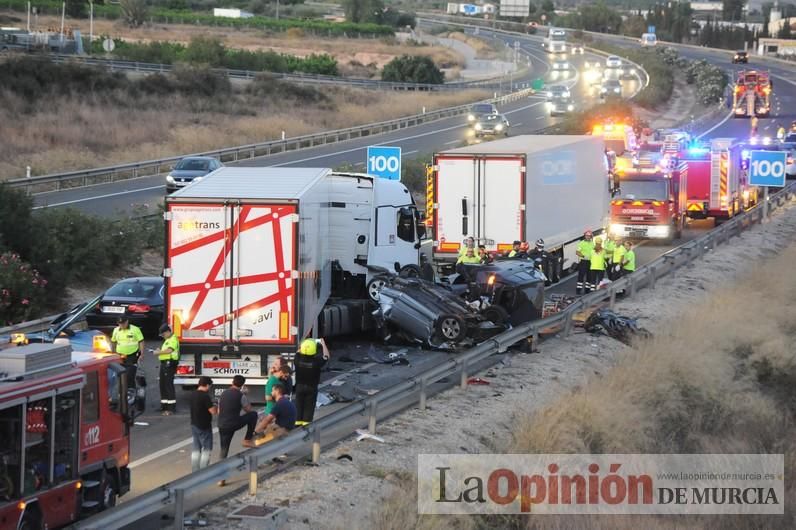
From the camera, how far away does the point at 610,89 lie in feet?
302

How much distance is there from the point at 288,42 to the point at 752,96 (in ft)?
160

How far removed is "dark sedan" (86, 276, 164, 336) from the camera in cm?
2278

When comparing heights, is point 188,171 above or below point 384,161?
below

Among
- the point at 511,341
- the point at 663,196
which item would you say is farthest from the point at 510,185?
the point at 663,196

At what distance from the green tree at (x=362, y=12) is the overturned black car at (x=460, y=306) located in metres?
129

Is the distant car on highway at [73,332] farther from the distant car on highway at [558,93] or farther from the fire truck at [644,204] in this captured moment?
the distant car on highway at [558,93]

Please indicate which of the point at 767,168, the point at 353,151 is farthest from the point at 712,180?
the point at 353,151

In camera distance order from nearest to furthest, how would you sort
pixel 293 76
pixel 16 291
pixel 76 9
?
pixel 16 291 < pixel 293 76 < pixel 76 9

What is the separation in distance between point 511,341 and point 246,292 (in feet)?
15.6

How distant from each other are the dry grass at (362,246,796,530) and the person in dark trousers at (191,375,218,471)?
206 centimetres

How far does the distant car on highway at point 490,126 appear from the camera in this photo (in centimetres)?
6588

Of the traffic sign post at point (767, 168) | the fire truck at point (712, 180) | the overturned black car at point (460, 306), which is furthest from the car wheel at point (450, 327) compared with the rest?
the fire truck at point (712, 180)

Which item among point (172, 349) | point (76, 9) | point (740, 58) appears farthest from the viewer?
point (740, 58)

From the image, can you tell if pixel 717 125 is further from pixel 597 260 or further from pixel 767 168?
pixel 597 260
